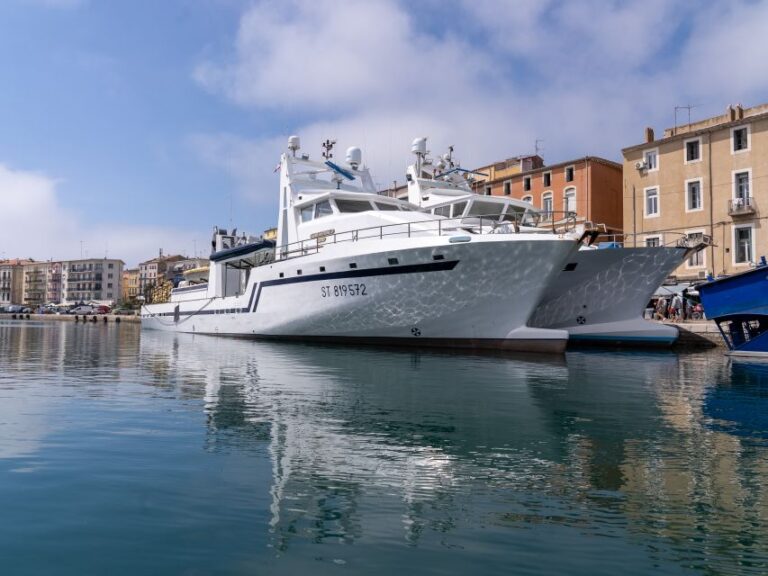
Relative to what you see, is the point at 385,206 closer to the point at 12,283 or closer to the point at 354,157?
the point at 354,157

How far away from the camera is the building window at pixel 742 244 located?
96.6ft

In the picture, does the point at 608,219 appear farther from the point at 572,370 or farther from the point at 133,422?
the point at 133,422

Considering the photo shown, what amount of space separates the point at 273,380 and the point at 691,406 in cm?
673

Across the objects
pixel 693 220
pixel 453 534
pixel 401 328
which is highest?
pixel 693 220

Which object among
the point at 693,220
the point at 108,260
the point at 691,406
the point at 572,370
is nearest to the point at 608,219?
the point at 693,220

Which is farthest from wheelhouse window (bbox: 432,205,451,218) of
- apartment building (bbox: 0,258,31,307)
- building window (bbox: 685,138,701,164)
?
apartment building (bbox: 0,258,31,307)

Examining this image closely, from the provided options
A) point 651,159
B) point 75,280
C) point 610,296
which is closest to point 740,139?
point 651,159

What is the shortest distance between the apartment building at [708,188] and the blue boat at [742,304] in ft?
36.7

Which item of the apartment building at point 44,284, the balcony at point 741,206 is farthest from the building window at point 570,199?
the apartment building at point 44,284

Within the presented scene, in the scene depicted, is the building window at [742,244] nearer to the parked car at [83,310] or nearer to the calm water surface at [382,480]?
the calm water surface at [382,480]

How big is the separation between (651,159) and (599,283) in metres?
17.4

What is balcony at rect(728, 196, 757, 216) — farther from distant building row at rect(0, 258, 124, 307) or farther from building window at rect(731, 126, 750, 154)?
distant building row at rect(0, 258, 124, 307)

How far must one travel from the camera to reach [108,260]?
118875 mm

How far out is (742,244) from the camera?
2980cm
